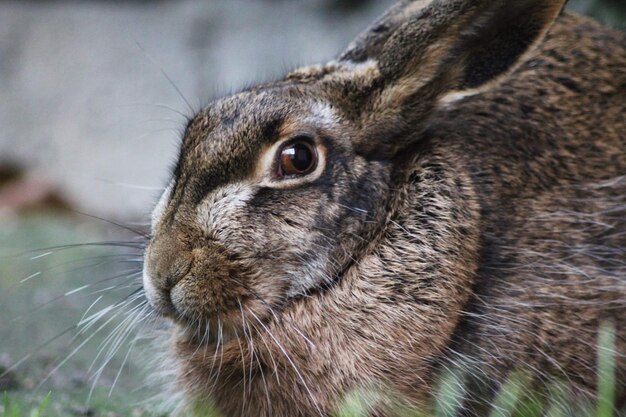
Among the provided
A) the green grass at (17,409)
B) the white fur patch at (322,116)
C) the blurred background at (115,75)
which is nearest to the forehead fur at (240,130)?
the white fur patch at (322,116)

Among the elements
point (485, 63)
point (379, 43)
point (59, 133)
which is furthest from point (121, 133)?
point (485, 63)

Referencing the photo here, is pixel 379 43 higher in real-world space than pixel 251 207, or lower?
higher

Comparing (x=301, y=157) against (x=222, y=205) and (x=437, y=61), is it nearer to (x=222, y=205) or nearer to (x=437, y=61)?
(x=222, y=205)

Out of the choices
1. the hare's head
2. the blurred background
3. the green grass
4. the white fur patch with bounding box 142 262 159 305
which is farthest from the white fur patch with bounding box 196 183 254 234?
the blurred background

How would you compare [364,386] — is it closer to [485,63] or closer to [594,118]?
[485,63]

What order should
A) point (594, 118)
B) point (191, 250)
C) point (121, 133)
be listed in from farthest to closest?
point (121, 133) < point (594, 118) < point (191, 250)

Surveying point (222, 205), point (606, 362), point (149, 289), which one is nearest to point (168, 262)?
point (149, 289)
